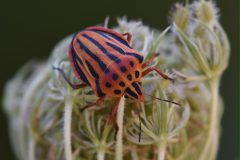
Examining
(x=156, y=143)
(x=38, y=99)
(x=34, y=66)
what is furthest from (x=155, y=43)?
(x=34, y=66)

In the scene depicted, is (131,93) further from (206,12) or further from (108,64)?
(206,12)

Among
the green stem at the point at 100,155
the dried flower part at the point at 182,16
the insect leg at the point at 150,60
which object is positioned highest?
the dried flower part at the point at 182,16

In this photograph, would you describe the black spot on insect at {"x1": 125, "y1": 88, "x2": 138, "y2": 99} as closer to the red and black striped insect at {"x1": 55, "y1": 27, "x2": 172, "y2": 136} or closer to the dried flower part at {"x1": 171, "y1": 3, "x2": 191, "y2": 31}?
the red and black striped insect at {"x1": 55, "y1": 27, "x2": 172, "y2": 136}

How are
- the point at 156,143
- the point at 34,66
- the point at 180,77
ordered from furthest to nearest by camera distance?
the point at 34,66
the point at 180,77
the point at 156,143

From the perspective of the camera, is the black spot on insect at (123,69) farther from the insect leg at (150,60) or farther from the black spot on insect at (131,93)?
the insect leg at (150,60)

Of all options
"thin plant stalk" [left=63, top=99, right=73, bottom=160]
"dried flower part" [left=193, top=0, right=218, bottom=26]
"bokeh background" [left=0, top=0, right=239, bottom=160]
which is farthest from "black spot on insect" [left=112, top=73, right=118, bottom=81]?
"bokeh background" [left=0, top=0, right=239, bottom=160]

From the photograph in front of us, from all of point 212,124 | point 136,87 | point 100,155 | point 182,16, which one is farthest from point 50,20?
point 136,87

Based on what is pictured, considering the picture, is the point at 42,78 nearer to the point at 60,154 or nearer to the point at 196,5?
the point at 60,154

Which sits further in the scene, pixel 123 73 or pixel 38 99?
pixel 38 99

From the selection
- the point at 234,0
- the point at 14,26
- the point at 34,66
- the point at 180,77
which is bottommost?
the point at 180,77

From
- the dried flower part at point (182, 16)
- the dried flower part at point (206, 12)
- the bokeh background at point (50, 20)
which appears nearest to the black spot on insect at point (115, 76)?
the dried flower part at point (182, 16)
